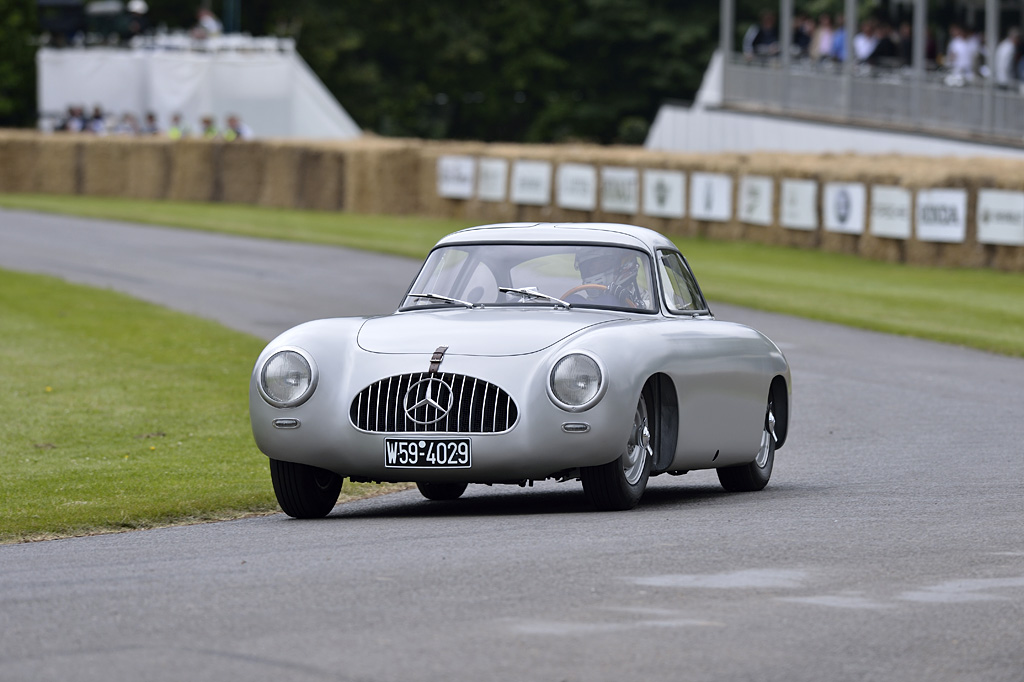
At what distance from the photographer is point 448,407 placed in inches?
326

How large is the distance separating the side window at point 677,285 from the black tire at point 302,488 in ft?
6.52

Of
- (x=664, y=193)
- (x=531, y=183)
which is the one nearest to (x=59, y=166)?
(x=531, y=183)

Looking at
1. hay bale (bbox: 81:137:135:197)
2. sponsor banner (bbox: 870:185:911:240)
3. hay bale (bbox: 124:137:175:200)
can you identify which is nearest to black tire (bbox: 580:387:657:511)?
sponsor banner (bbox: 870:185:911:240)

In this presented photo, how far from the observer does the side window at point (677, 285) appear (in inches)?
382

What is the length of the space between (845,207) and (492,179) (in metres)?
9.88

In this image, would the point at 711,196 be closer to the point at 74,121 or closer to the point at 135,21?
the point at 74,121

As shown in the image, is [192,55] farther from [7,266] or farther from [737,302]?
[737,302]

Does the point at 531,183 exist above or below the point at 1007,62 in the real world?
below

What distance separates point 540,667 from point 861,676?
2.91ft

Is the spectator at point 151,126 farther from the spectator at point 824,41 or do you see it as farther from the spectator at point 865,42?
the spectator at point 865,42

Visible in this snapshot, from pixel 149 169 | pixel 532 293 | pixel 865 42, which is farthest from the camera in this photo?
pixel 149 169

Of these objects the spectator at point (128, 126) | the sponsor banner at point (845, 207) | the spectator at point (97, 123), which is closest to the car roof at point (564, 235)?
the sponsor banner at point (845, 207)

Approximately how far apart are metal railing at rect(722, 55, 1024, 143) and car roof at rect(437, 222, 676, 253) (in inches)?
1017

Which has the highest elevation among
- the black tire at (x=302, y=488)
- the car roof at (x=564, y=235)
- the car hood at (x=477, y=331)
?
the car roof at (x=564, y=235)
